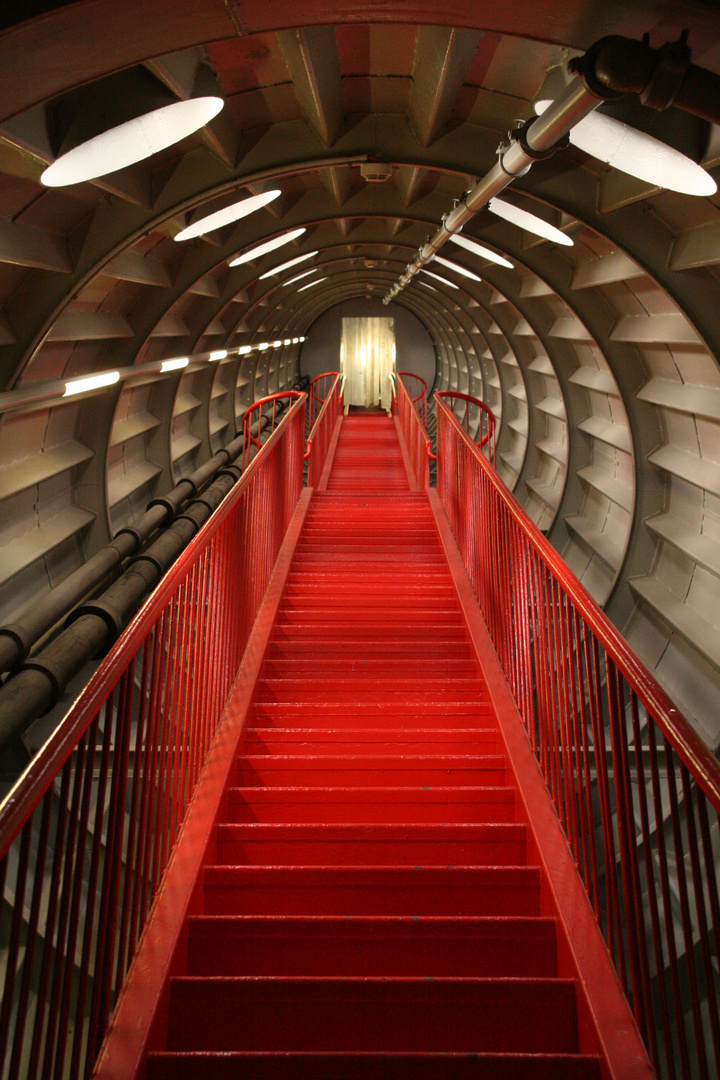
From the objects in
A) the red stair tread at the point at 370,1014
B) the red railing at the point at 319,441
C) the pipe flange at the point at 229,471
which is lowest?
the red stair tread at the point at 370,1014

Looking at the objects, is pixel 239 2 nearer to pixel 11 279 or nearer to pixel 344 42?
pixel 344 42

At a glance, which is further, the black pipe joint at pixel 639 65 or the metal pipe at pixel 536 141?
the metal pipe at pixel 536 141

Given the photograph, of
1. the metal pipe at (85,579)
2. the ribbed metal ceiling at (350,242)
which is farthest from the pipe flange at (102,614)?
the ribbed metal ceiling at (350,242)

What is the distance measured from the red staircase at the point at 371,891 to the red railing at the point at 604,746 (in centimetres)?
27

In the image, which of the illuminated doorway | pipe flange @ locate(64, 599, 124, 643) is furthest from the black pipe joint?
the illuminated doorway

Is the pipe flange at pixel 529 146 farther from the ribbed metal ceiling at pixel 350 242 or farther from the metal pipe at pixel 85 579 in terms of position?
the metal pipe at pixel 85 579

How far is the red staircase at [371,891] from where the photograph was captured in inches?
88.4

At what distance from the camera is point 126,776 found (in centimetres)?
214

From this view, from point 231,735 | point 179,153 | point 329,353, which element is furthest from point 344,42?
point 329,353

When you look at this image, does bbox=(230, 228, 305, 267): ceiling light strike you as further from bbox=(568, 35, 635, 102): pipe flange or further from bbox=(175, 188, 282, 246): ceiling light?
bbox=(568, 35, 635, 102): pipe flange

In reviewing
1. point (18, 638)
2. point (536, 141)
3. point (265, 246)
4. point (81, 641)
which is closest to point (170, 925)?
point (536, 141)

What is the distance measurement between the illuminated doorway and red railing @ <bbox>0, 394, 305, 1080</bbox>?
18.2 meters

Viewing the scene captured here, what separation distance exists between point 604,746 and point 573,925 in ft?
1.95

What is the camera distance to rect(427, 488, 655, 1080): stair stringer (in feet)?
6.76
